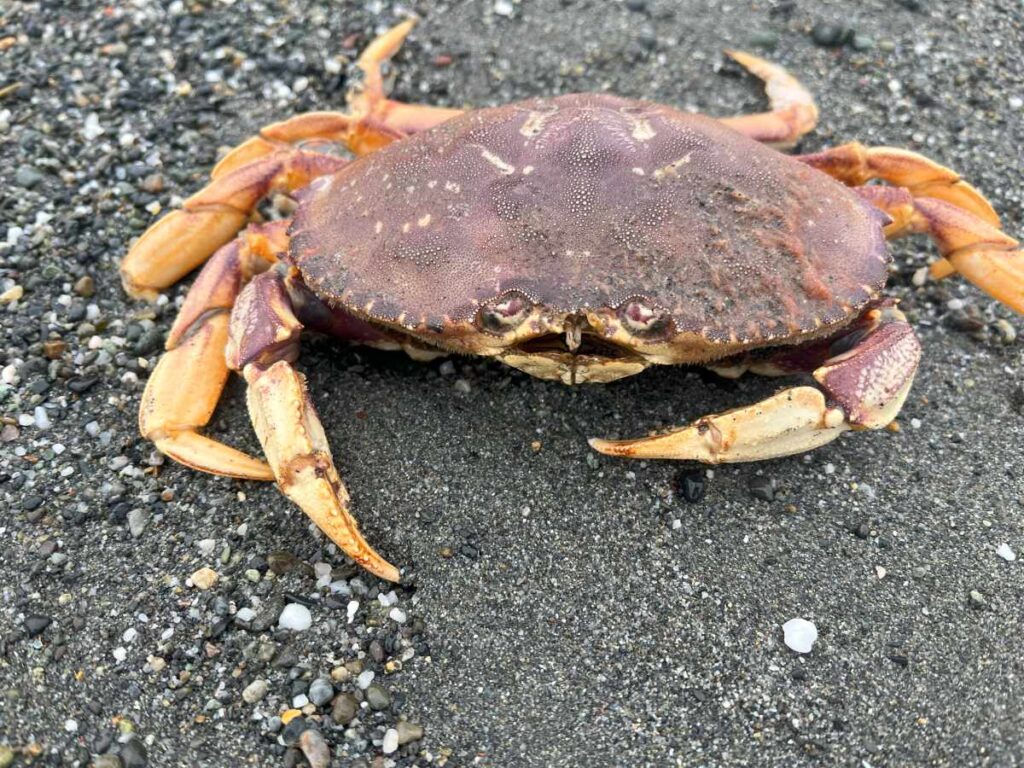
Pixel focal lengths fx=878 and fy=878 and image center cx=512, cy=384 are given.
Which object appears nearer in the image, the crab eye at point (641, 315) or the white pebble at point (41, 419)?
the crab eye at point (641, 315)

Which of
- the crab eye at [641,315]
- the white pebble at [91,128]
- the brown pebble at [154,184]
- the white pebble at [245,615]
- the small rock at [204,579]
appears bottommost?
the white pebble at [245,615]

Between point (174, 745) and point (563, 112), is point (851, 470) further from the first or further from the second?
point (174, 745)

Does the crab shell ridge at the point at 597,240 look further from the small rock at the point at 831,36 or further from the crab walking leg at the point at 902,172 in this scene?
the small rock at the point at 831,36

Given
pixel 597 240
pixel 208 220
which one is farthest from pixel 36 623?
pixel 597 240

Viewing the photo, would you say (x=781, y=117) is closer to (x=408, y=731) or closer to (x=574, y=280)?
(x=574, y=280)

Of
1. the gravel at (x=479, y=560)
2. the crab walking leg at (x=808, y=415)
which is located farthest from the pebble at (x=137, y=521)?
the crab walking leg at (x=808, y=415)

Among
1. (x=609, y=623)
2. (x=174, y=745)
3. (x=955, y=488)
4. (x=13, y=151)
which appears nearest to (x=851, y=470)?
(x=955, y=488)
